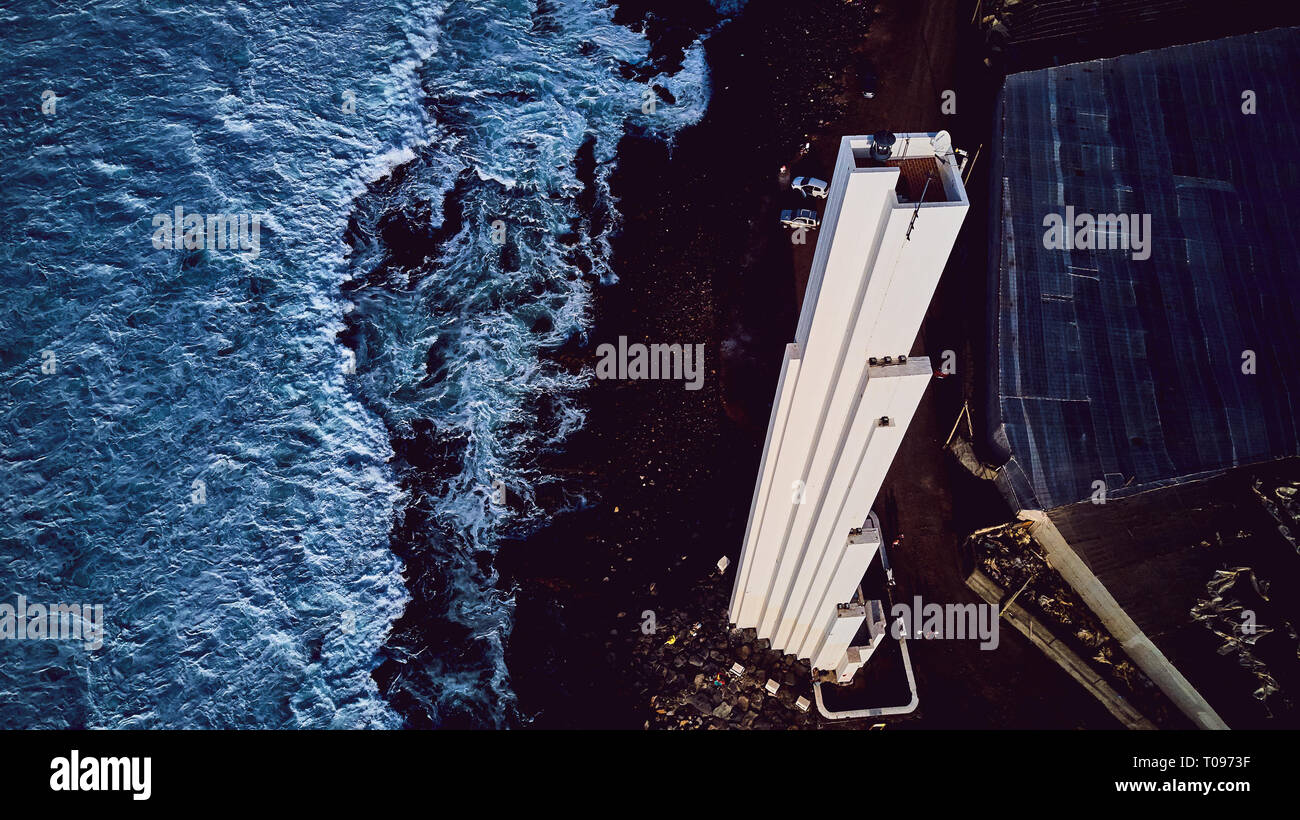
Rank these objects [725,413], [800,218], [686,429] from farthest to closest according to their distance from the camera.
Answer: [800,218] < [725,413] < [686,429]

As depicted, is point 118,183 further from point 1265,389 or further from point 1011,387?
point 1265,389

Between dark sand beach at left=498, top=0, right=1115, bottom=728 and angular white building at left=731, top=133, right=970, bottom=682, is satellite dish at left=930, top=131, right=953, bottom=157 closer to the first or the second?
angular white building at left=731, top=133, right=970, bottom=682

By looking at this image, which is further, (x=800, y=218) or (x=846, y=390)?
(x=800, y=218)

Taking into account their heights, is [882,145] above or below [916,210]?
above

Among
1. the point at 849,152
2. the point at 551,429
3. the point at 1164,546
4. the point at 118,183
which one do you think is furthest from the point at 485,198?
the point at 1164,546

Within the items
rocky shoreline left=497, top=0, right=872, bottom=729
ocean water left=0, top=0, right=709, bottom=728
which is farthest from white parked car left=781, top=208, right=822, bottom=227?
ocean water left=0, top=0, right=709, bottom=728

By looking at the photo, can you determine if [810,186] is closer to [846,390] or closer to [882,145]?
[846,390]

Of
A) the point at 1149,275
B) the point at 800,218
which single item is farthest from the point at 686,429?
the point at 1149,275
